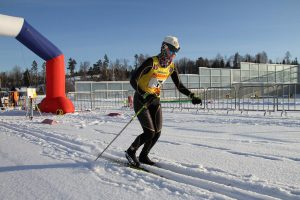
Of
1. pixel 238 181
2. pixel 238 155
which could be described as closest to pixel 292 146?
pixel 238 155

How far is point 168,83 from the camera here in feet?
121

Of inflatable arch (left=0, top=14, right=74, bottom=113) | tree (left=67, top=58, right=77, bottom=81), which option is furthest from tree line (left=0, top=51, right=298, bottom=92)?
inflatable arch (left=0, top=14, right=74, bottom=113)

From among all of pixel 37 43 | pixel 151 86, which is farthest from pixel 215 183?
pixel 37 43

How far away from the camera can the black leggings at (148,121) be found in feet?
15.1

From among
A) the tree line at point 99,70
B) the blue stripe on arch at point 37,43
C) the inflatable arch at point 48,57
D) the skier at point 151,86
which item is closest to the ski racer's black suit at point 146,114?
the skier at point 151,86

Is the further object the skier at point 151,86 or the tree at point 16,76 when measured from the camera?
the tree at point 16,76

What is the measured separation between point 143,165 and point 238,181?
4.88 feet

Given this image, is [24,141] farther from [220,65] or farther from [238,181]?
[220,65]

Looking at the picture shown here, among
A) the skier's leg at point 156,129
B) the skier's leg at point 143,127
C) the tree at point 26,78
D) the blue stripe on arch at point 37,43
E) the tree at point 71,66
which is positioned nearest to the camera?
the skier's leg at point 143,127

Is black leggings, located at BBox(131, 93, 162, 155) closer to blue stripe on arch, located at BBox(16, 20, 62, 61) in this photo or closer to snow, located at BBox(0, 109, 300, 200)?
snow, located at BBox(0, 109, 300, 200)

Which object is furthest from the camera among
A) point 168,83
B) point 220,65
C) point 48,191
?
point 220,65

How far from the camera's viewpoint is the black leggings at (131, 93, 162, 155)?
461cm

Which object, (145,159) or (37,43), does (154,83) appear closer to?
(145,159)

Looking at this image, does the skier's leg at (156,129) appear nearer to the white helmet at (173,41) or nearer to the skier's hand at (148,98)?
the skier's hand at (148,98)
